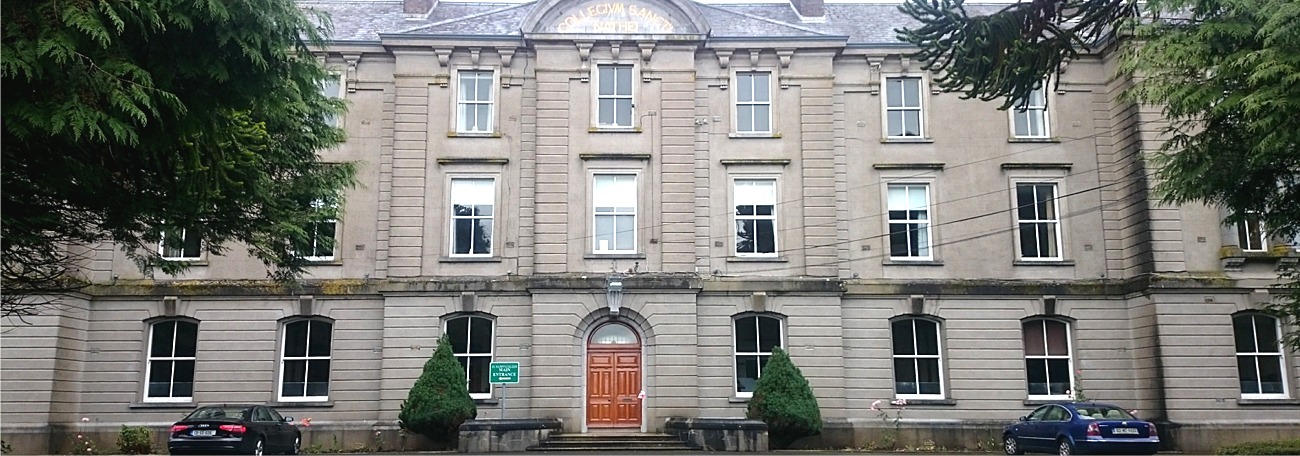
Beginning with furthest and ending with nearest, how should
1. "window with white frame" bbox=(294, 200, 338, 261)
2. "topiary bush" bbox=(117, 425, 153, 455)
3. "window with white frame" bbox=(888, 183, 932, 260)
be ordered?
"window with white frame" bbox=(888, 183, 932, 260) < "topiary bush" bbox=(117, 425, 153, 455) < "window with white frame" bbox=(294, 200, 338, 261)

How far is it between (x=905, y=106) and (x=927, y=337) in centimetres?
588

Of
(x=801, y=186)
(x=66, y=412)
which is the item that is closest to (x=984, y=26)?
(x=801, y=186)

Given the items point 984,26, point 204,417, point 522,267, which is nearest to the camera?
point 984,26

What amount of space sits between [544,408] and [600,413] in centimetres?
146

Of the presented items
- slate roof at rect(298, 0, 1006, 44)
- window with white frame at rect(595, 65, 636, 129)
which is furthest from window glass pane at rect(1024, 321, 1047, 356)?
window with white frame at rect(595, 65, 636, 129)

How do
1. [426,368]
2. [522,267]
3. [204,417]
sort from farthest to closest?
[522,267] → [426,368] → [204,417]

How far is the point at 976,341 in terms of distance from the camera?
2755 cm

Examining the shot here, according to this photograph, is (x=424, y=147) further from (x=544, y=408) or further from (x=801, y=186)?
(x=801, y=186)

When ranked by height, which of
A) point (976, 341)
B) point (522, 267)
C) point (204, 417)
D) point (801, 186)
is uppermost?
point (801, 186)

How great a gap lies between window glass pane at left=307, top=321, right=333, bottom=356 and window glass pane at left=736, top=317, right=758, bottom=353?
10053mm

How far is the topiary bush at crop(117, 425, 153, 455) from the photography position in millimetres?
25906

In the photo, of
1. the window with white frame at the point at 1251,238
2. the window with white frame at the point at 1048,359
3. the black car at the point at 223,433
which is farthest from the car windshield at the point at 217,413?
A: the window with white frame at the point at 1251,238

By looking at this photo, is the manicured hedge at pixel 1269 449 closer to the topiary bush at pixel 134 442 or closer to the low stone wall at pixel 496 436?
the low stone wall at pixel 496 436

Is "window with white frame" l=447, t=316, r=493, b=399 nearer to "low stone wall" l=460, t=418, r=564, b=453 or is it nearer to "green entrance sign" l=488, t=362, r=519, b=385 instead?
"low stone wall" l=460, t=418, r=564, b=453
